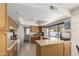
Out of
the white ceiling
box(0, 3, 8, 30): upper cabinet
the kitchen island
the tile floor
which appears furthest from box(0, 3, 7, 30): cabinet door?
the tile floor

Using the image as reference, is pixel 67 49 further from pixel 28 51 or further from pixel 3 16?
pixel 3 16

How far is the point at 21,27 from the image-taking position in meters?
7.84

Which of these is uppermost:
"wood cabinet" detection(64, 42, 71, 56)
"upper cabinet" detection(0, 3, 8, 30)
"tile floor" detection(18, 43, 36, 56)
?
"upper cabinet" detection(0, 3, 8, 30)

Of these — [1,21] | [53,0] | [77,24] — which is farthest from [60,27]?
[1,21]

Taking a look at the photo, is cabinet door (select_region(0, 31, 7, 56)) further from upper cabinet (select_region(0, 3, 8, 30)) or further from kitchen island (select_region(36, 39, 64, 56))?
kitchen island (select_region(36, 39, 64, 56))

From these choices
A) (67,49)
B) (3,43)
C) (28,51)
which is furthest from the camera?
(28,51)

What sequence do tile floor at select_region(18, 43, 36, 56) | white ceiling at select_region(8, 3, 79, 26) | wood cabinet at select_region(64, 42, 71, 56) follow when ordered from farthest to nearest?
tile floor at select_region(18, 43, 36, 56) → wood cabinet at select_region(64, 42, 71, 56) → white ceiling at select_region(8, 3, 79, 26)

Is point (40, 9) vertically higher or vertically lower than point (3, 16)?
higher

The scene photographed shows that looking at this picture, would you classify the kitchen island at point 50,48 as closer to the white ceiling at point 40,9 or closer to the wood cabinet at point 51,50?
the wood cabinet at point 51,50

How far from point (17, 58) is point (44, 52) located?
4.78ft

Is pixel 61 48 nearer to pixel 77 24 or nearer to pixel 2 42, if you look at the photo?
pixel 77 24

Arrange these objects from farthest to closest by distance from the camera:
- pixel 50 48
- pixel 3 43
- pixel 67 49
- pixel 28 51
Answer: pixel 28 51 → pixel 67 49 → pixel 50 48 → pixel 3 43

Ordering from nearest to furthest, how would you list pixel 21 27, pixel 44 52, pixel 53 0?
pixel 53 0 < pixel 44 52 < pixel 21 27

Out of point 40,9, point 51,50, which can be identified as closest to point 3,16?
point 40,9
